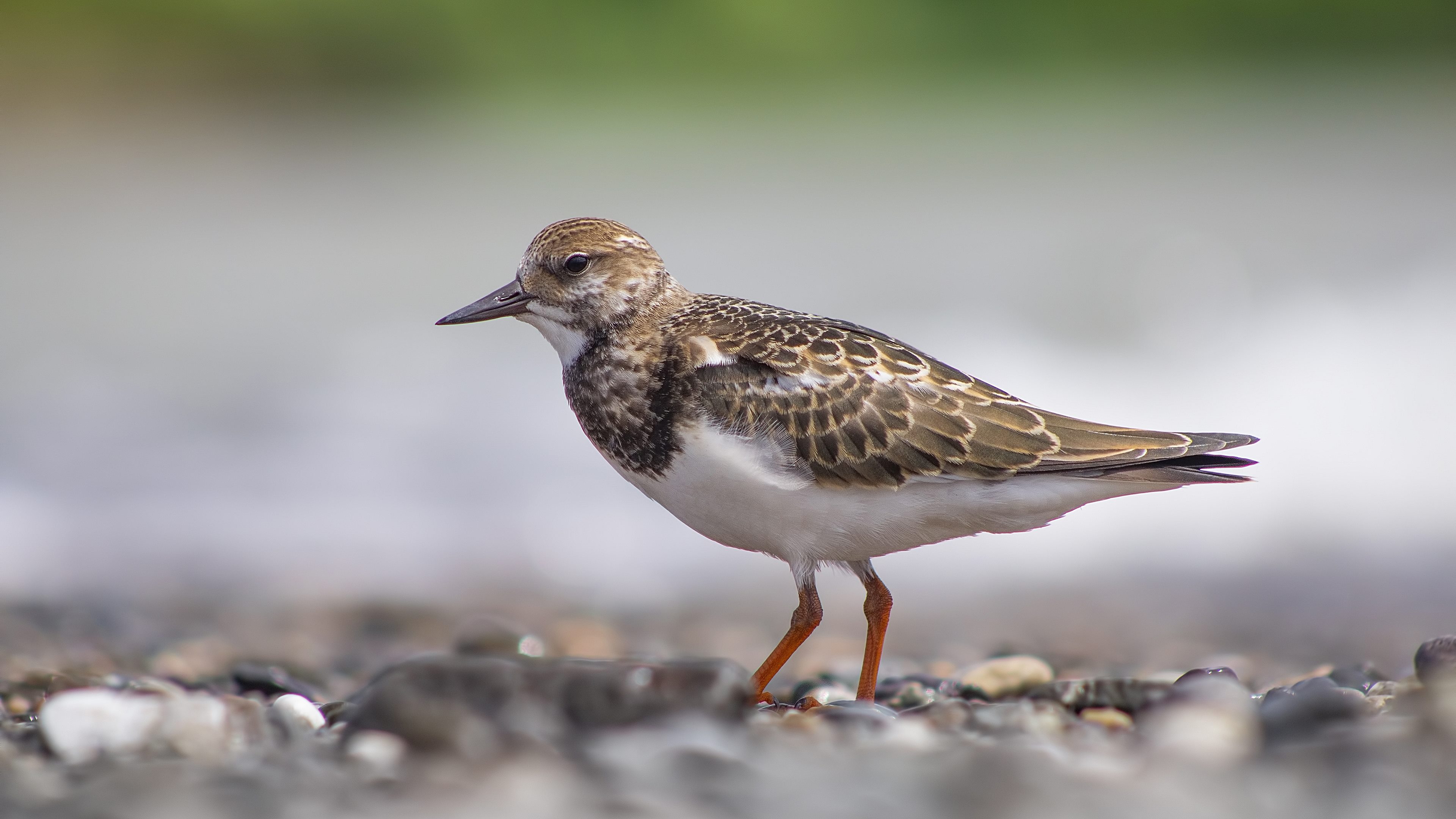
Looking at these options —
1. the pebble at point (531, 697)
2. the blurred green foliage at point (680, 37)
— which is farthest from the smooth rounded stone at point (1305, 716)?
the blurred green foliage at point (680, 37)

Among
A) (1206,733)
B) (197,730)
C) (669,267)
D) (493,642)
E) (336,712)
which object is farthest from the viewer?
(669,267)

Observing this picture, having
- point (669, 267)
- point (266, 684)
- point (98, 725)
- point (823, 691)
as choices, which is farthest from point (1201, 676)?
point (669, 267)

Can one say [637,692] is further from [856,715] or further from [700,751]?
[856,715]

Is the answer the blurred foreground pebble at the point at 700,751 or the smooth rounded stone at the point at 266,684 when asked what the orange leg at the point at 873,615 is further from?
the smooth rounded stone at the point at 266,684

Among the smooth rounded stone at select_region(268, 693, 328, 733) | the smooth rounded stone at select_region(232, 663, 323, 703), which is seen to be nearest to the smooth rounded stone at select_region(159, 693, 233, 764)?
the smooth rounded stone at select_region(268, 693, 328, 733)

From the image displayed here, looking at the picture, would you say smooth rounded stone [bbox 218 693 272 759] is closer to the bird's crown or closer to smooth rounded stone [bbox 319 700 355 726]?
smooth rounded stone [bbox 319 700 355 726]

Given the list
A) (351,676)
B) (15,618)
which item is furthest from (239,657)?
(15,618)
